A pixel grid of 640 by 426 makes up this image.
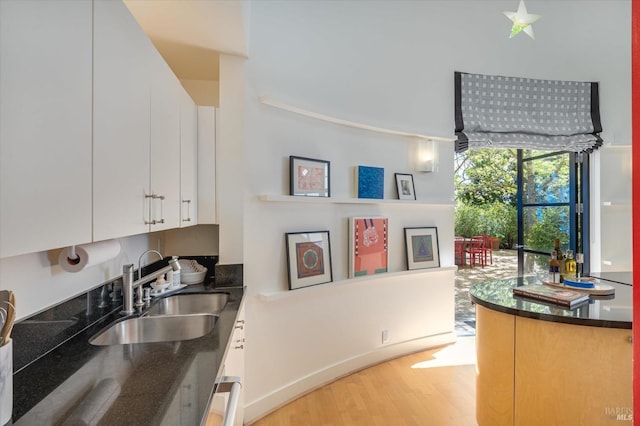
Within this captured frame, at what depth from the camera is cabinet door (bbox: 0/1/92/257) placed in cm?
67

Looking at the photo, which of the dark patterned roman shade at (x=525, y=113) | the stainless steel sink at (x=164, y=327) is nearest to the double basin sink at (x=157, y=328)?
the stainless steel sink at (x=164, y=327)

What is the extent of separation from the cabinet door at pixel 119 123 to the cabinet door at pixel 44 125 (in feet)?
0.20

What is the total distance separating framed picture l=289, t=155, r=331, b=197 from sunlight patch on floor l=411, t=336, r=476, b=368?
188cm

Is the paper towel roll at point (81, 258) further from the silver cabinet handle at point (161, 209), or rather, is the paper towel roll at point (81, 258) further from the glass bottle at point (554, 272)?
the glass bottle at point (554, 272)

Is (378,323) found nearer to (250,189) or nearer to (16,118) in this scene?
(250,189)

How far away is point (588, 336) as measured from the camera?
1.63 metres

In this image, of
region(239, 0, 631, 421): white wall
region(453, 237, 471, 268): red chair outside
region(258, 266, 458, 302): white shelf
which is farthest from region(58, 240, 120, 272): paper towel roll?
region(453, 237, 471, 268): red chair outside

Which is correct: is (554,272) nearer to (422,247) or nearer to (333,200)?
(422,247)

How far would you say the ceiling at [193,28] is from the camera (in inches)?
65.3

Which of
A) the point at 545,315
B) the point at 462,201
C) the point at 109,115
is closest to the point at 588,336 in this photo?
the point at 545,315

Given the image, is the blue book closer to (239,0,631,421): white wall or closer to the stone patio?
(239,0,631,421): white wall

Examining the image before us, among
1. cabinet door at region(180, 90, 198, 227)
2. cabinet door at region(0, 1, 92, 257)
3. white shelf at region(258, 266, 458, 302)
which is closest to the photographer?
cabinet door at region(0, 1, 92, 257)

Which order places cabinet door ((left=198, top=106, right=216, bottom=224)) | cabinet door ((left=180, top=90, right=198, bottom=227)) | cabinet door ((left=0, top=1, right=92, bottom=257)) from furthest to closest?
cabinet door ((left=198, top=106, right=216, bottom=224)) → cabinet door ((left=180, top=90, right=198, bottom=227)) → cabinet door ((left=0, top=1, right=92, bottom=257))

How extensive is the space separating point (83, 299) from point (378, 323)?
2.38m
